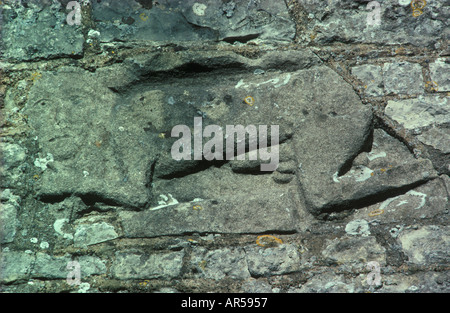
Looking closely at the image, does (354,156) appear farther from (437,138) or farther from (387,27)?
(387,27)

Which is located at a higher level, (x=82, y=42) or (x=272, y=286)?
(x=82, y=42)

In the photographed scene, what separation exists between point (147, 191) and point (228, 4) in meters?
0.90

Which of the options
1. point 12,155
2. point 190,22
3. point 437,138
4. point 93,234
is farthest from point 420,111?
point 12,155

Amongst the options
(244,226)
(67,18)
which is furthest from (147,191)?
(67,18)

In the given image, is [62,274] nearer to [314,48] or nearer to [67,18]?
[67,18]

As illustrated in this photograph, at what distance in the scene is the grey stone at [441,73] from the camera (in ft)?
6.01

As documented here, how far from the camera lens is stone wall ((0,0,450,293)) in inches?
66.1

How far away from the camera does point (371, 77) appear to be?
72.0 inches

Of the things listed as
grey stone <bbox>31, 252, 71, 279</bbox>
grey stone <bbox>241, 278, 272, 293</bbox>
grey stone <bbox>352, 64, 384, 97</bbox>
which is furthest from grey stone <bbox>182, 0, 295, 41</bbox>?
grey stone <bbox>31, 252, 71, 279</bbox>

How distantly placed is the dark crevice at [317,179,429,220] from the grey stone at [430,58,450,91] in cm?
44

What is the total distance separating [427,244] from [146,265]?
113 cm

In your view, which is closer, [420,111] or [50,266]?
[50,266]

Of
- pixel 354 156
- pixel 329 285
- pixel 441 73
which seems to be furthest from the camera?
pixel 441 73

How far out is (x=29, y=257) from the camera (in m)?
1.69
